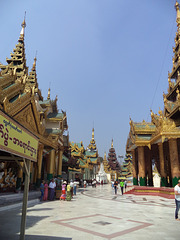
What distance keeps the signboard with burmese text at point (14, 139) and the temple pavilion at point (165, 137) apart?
16.6 metres

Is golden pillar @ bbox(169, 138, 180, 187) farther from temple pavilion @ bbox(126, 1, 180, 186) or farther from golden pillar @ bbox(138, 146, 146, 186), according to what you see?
golden pillar @ bbox(138, 146, 146, 186)

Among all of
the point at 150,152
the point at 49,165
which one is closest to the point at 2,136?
the point at 49,165

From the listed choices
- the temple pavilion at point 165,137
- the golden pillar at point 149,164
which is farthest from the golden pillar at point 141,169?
the golden pillar at point 149,164

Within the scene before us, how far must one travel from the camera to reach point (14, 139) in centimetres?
442

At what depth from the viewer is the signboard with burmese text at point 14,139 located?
12.8 feet

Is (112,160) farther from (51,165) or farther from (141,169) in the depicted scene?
A: (51,165)

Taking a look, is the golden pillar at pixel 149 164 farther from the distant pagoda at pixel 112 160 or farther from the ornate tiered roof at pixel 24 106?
the distant pagoda at pixel 112 160

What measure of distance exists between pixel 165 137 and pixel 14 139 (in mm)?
17758

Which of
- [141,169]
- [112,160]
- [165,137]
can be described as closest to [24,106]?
[165,137]

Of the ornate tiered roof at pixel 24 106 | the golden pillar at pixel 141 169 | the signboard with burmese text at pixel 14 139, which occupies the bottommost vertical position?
the golden pillar at pixel 141 169

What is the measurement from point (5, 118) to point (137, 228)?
561 cm

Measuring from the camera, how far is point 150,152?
2750 centimetres

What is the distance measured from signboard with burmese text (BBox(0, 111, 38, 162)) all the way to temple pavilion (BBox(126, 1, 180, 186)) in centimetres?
1664

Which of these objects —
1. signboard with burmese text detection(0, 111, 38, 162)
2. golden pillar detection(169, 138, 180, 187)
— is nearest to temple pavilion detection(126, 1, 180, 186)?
golden pillar detection(169, 138, 180, 187)
